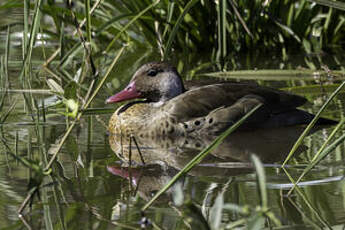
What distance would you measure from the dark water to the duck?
13 cm

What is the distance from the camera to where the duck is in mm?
6258

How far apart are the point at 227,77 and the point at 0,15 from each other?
12.6ft

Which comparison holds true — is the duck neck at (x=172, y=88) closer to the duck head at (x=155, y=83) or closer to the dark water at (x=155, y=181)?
the duck head at (x=155, y=83)

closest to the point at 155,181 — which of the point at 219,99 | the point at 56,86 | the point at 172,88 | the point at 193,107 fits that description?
the point at 56,86

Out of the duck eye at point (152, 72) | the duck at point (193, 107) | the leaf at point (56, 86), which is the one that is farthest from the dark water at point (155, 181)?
the duck eye at point (152, 72)

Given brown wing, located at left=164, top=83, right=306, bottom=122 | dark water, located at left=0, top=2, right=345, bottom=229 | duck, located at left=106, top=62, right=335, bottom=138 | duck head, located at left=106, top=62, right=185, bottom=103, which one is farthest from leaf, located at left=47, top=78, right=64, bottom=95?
duck head, located at left=106, top=62, right=185, bottom=103

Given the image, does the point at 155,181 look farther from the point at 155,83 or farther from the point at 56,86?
the point at 155,83

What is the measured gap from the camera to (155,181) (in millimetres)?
4676

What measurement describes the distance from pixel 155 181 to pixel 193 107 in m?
1.71

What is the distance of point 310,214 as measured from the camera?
391 cm

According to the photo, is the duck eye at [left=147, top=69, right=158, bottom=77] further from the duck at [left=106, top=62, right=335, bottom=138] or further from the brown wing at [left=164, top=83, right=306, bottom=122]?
the brown wing at [left=164, top=83, right=306, bottom=122]

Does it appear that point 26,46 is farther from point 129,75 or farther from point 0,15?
point 0,15

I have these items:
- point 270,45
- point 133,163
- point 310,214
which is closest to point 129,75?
point 270,45

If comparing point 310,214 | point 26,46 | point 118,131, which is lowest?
point 310,214
